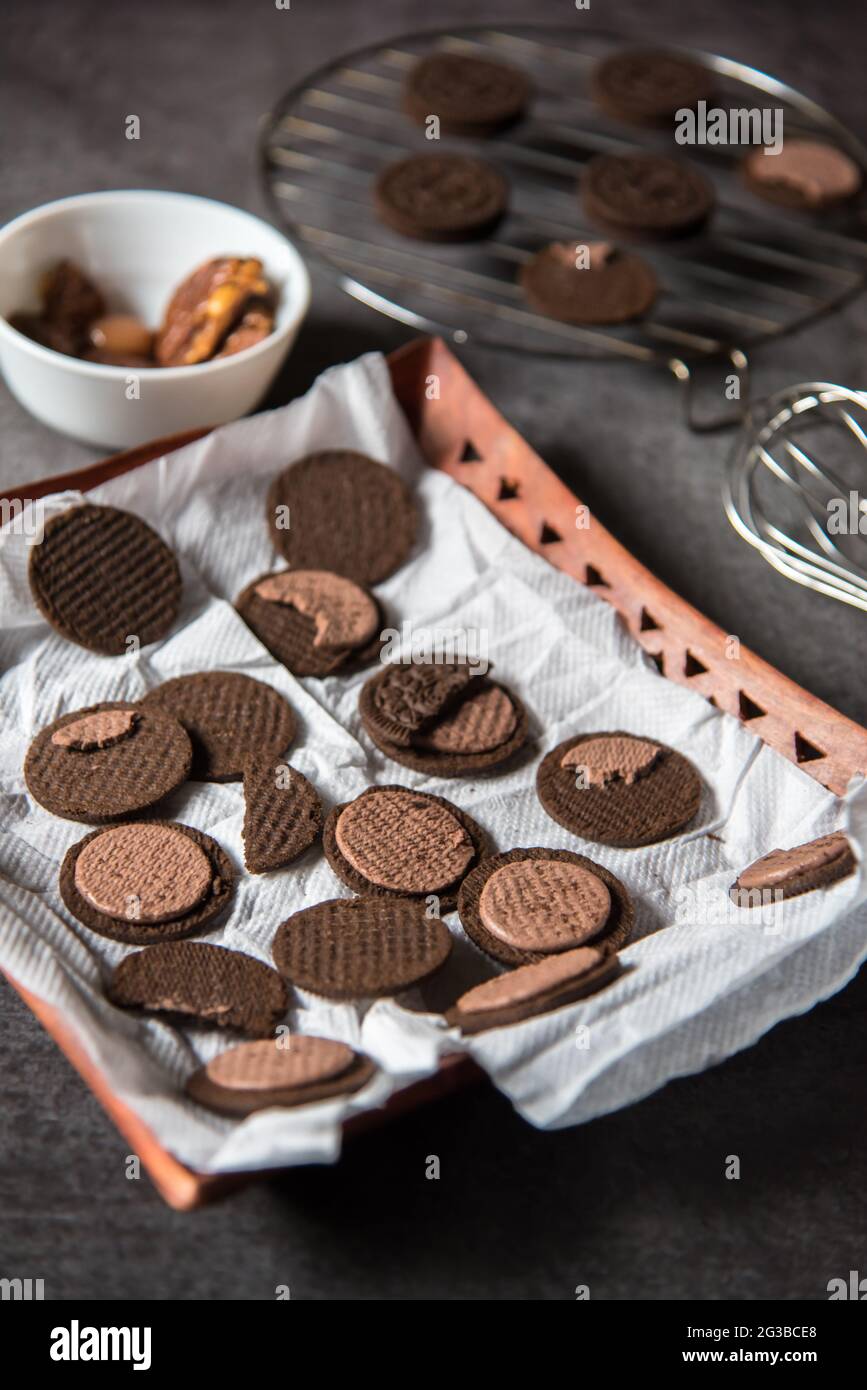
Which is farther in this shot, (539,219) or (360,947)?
(539,219)

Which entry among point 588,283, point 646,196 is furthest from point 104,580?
point 646,196

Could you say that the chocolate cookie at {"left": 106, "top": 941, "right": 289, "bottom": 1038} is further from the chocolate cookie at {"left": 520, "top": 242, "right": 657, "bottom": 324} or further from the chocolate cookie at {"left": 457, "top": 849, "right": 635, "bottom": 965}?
the chocolate cookie at {"left": 520, "top": 242, "right": 657, "bottom": 324}

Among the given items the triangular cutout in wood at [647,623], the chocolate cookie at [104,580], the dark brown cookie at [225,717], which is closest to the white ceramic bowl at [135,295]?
the chocolate cookie at [104,580]

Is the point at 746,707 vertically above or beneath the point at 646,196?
beneath

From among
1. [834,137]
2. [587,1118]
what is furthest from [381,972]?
[834,137]

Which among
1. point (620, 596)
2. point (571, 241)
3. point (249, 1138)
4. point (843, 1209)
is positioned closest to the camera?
point (249, 1138)

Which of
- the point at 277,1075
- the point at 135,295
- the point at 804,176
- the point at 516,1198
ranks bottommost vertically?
the point at 516,1198

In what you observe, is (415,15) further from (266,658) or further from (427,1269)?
(427,1269)

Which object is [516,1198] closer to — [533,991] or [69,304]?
[533,991]
